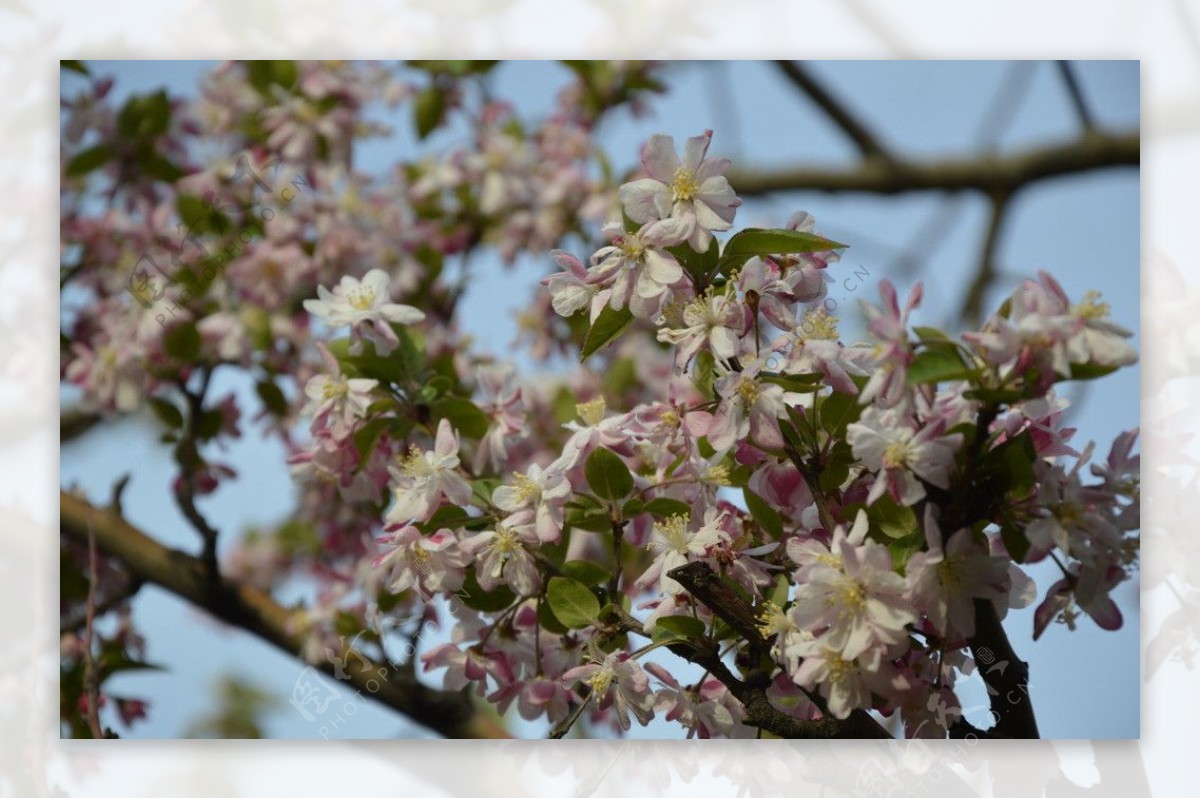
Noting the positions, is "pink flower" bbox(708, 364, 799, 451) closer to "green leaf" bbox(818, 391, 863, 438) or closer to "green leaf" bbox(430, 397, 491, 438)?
"green leaf" bbox(818, 391, 863, 438)

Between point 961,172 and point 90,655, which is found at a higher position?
point 961,172

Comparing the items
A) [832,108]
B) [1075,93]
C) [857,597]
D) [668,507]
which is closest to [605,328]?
[668,507]

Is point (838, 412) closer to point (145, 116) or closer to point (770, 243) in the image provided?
point (770, 243)

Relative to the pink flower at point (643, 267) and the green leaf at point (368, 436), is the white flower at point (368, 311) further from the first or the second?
the pink flower at point (643, 267)

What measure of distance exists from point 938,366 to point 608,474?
0.93 feet

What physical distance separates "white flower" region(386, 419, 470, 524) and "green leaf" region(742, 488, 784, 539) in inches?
8.4

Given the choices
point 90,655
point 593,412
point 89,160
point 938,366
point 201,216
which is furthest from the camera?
point 201,216

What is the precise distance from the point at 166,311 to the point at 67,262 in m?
0.13

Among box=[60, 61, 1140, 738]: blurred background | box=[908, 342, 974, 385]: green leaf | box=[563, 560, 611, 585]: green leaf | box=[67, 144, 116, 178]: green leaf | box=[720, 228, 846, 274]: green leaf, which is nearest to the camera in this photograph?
box=[908, 342, 974, 385]: green leaf

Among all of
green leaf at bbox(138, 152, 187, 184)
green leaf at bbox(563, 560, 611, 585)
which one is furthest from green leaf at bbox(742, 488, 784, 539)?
green leaf at bbox(138, 152, 187, 184)

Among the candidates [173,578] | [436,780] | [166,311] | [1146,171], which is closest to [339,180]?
[166,311]

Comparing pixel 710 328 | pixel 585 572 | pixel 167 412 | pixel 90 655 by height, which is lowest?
pixel 90 655

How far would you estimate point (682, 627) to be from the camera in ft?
2.87

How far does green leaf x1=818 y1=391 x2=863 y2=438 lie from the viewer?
2.76 feet
